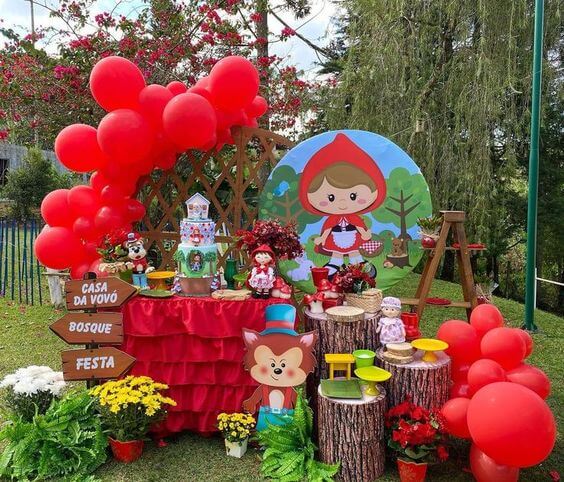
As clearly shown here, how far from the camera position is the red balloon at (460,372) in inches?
116

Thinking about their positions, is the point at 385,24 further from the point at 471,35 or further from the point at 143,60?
the point at 143,60

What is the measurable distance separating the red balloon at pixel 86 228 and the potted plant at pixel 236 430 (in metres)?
1.77

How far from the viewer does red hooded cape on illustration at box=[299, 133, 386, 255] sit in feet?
14.1

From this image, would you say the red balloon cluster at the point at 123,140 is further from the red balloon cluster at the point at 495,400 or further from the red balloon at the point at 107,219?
the red balloon cluster at the point at 495,400

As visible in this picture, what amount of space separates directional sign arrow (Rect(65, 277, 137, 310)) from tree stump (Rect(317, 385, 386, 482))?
1458mm

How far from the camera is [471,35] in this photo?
6.93m

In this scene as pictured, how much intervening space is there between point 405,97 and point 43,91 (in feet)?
16.8

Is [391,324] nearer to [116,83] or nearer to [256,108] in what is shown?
[256,108]

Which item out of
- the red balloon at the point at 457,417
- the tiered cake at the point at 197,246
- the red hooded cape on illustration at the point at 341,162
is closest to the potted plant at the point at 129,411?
the tiered cake at the point at 197,246

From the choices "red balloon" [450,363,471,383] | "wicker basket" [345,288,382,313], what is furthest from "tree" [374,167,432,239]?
"red balloon" [450,363,471,383]

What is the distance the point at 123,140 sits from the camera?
332 cm

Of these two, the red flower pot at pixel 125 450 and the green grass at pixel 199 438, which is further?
the red flower pot at pixel 125 450

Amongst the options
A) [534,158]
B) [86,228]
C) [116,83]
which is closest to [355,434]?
[86,228]

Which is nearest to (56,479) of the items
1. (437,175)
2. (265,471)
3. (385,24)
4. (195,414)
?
(195,414)
